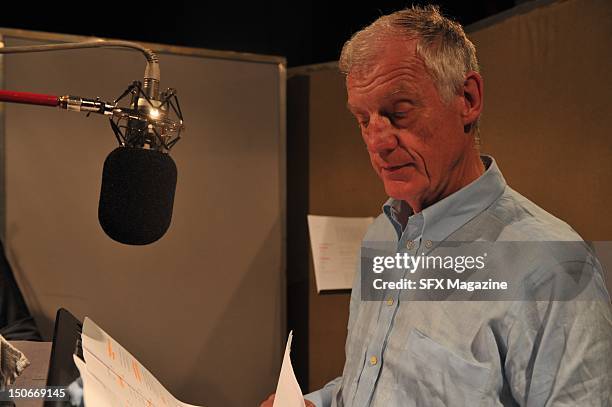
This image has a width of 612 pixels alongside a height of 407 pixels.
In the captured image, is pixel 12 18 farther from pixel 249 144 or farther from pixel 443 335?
pixel 443 335

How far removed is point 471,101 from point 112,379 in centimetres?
45

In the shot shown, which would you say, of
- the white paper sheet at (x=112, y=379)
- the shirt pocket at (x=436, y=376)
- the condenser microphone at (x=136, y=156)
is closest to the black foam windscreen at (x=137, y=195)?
the condenser microphone at (x=136, y=156)

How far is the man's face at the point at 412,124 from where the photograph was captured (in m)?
0.62

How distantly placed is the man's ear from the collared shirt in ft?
0.15

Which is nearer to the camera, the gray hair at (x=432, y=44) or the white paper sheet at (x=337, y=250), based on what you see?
the gray hair at (x=432, y=44)

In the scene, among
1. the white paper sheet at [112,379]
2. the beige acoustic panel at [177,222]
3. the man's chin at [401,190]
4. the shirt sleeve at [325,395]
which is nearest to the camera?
the white paper sheet at [112,379]

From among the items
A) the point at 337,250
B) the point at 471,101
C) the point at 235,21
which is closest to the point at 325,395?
the point at 337,250

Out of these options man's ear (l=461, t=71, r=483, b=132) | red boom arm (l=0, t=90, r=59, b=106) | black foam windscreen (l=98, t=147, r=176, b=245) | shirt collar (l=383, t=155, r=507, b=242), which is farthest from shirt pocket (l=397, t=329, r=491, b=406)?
red boom arm (l=0, t=90, r=59, b=106)

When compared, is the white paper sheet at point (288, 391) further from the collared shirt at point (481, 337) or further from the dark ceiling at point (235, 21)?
the dark ceiling at point (235, 21)

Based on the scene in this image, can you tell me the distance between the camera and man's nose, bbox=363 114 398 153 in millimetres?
629

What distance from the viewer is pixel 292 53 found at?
114 centimetres

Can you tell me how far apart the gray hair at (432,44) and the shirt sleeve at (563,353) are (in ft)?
0.76

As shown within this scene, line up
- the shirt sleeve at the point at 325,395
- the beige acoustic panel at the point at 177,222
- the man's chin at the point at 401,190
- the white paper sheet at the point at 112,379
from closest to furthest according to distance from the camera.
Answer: the white paper sheet at the point at 112,379
the man's chin at the point at 401,190
the shirt sleeve at the point at 325,395
the beige acoustic panel at the point at 177,222

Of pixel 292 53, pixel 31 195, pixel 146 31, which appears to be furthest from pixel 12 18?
pixel 292 53
